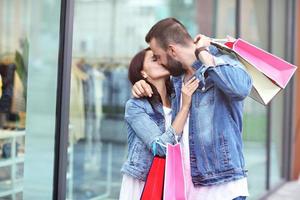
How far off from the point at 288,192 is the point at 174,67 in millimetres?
4359

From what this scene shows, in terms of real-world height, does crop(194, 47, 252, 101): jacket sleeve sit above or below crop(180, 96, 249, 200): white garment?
above

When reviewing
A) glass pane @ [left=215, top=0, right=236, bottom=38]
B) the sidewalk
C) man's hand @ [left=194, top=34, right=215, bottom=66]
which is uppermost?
glass pane @ [left=215, top=0, right=236, bottom=38]

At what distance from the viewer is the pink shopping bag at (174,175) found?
161 centimetres

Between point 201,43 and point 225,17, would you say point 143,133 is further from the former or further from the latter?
point 225,17

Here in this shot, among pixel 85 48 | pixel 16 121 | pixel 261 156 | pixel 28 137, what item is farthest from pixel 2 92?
pixel 85 48

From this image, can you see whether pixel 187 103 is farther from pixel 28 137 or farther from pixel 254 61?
pixel 28 137

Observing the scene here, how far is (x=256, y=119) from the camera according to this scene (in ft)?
17.0

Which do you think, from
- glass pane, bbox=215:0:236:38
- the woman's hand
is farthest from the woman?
glass pane, bbox=215:0:236:38

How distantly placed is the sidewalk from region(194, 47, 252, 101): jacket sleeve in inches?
157

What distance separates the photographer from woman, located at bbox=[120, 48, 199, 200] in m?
1.64

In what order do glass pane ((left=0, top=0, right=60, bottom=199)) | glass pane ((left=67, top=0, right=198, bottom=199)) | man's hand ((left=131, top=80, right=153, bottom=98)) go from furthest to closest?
glass pane ((left=67, top=0, right=198, bottom=199)) → glass pane ((left=0, top=0, right=60, bottom=199)) → man's hand ((left=131, top=80, right=153, bottom=98))

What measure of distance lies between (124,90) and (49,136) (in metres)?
4.34

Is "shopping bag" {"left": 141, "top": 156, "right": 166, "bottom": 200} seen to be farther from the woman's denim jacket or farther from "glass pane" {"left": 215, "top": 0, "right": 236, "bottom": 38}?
"glass pane" {"left": 215, "top": 0, "right": 236, "bottom": 38}

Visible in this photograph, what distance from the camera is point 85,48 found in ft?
21.7
